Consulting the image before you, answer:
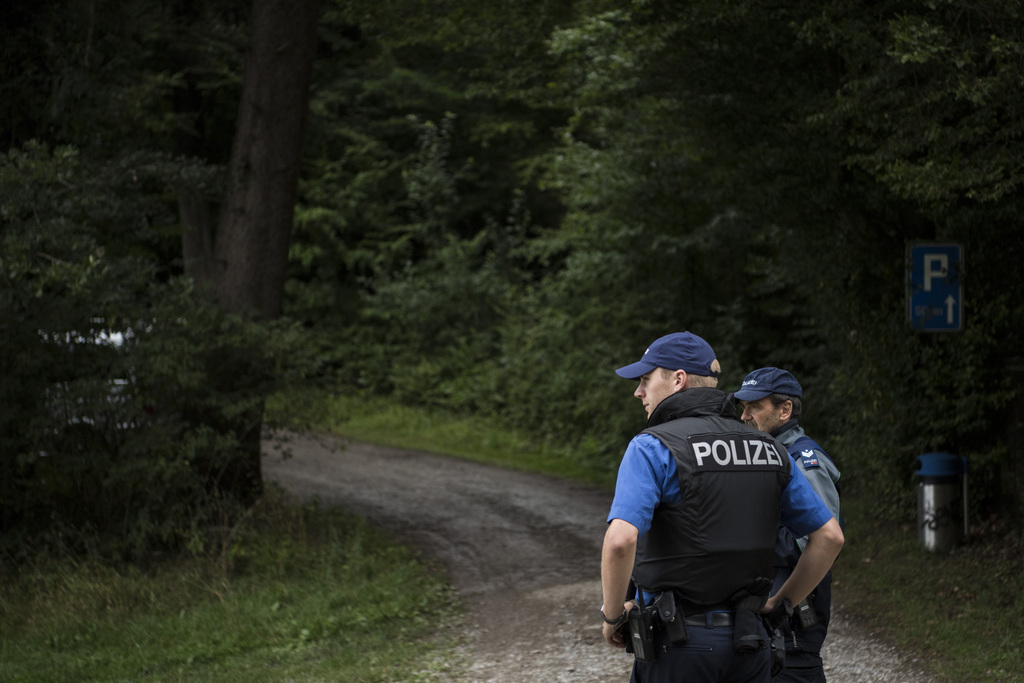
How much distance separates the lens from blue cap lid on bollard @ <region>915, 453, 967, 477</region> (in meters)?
8.77

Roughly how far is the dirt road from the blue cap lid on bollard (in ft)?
6.39

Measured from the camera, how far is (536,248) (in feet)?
68.2

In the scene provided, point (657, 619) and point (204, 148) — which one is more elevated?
point (204, 148)

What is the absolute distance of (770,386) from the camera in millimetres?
4180

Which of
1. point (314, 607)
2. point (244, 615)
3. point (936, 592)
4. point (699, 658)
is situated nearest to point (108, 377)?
point (244, 615)

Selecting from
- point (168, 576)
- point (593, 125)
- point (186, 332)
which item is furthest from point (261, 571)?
point (593, 125)

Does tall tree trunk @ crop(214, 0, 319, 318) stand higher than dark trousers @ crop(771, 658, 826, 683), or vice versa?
tall tree trunk @ crop(214, 0, 319, 318)

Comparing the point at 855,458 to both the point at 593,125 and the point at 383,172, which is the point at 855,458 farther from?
the point at 383,172

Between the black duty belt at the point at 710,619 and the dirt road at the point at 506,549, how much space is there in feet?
10.7

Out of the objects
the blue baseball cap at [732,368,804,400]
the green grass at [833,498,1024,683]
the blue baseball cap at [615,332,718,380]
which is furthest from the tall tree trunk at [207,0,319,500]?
the blue baseball cap at [615,332,718,380]

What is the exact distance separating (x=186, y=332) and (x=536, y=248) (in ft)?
40.9

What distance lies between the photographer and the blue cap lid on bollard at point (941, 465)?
8766mm

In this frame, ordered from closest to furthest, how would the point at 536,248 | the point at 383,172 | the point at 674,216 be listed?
1. the point at 674,216
2. the point at 536,248
3. the point at 383,172

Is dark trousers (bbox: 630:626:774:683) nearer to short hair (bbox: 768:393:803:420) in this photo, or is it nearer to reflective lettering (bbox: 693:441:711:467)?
reflective lettering (bbox: 693:441:711:467)
